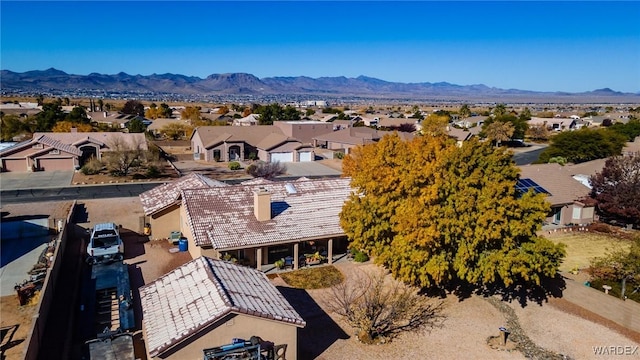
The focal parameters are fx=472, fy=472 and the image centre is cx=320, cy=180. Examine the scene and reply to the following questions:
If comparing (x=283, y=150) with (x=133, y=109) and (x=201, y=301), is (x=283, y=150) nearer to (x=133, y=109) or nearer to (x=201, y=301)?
(x=201, y=301)

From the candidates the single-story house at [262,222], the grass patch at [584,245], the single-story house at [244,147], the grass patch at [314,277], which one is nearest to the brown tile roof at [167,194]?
the single-story house at [262,222]

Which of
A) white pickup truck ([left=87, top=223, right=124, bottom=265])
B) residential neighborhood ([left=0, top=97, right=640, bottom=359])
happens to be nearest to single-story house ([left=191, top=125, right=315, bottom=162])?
residential neighborhood ([left=0, top=97, right=640, bottom=359])

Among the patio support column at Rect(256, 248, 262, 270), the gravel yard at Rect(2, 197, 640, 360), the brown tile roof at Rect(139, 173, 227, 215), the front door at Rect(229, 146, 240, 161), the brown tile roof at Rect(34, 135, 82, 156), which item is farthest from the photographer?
the front door at Rect(229, 146, 240, 161)

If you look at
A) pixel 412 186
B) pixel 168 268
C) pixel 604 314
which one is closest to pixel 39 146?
pixel 168 268

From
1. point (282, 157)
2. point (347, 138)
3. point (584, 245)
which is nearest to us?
point (584, 245)

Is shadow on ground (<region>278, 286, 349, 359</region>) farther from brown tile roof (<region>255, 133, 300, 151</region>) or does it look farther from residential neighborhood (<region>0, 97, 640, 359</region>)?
brown tile roof (<region>255, 133, 300, 151</region>)

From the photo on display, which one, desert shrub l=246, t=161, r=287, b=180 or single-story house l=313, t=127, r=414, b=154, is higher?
single-story house l=313, t=127, r=414, b=154

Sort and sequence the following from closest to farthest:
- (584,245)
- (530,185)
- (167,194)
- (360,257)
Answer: (360,257) < (584,245) < (167,194) < (530,185)

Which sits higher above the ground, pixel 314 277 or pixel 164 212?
pixel 164 212

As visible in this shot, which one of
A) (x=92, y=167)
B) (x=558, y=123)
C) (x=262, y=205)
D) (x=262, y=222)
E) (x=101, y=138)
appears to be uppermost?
(x=558, y=123)

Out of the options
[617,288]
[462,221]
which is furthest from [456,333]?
[617,288]
